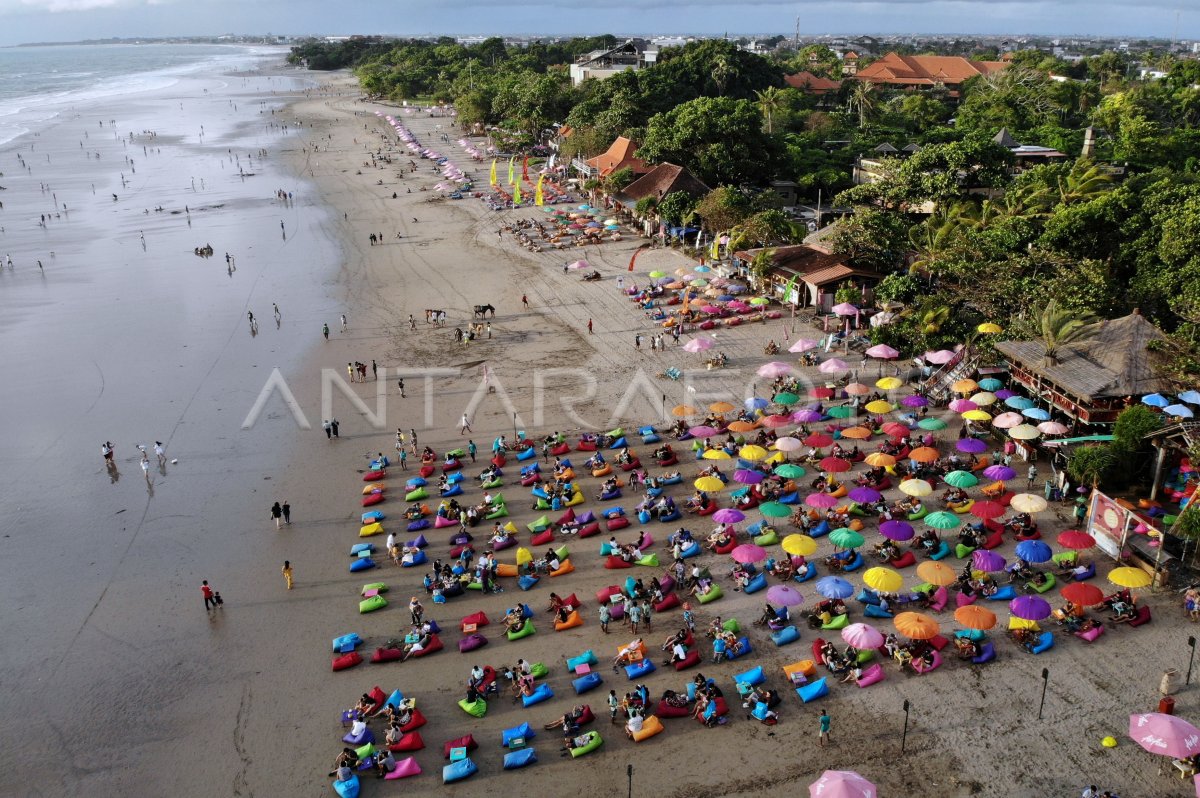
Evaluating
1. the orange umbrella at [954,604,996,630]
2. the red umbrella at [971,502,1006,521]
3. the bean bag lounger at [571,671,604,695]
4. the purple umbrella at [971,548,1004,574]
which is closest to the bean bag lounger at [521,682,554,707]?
the bean bag lounger at [571,671,604,695]

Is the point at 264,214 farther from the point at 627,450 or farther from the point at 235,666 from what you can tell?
the point at 235,666

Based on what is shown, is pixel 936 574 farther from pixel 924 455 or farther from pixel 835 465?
pixel 924 455

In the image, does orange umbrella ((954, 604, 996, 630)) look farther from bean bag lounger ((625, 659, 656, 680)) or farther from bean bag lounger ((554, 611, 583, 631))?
bean bag lounger ((554, 611, 583, 631))

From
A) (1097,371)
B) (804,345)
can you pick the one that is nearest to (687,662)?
(1097,371)

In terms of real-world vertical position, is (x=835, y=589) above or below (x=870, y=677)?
above

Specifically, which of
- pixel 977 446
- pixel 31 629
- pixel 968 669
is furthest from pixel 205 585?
pixel 977 446

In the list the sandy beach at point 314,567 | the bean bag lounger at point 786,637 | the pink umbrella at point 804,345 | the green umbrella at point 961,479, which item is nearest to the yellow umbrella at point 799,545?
the sandy beach at point 314,567
